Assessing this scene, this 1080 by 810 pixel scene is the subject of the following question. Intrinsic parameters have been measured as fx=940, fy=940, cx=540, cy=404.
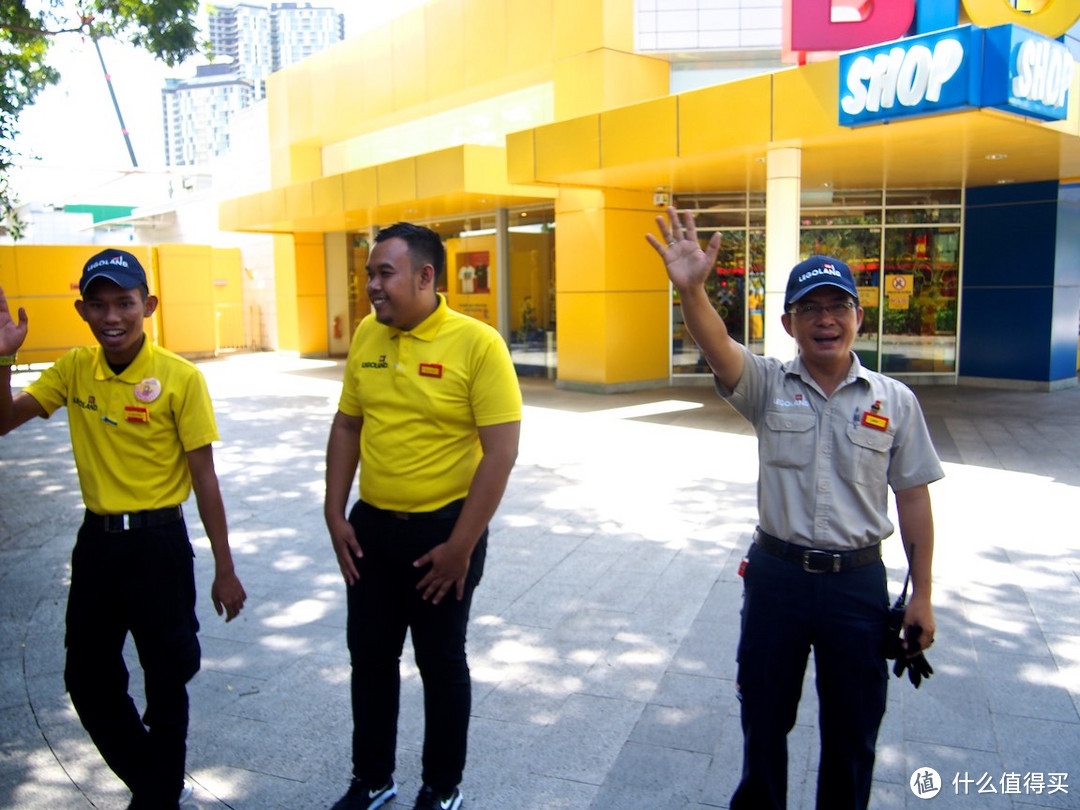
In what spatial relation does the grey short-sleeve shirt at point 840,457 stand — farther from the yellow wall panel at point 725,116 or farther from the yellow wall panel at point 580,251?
the yellow wall panel at point 580,251

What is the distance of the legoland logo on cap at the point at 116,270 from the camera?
A: 2846 millimetres

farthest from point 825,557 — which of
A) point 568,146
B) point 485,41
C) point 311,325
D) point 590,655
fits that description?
point 311,325

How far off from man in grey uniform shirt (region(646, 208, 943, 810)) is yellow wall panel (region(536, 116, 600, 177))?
9.00 m

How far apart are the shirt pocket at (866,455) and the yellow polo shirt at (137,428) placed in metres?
1.90

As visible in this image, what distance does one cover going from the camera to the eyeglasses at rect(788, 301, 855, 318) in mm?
2576

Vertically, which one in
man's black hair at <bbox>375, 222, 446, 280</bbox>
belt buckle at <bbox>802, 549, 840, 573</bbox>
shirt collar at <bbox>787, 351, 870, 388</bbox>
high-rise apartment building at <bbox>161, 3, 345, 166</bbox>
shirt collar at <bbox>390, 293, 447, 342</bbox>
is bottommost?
belt buckle at <bbox>802, 549, 840, 573</bbox>

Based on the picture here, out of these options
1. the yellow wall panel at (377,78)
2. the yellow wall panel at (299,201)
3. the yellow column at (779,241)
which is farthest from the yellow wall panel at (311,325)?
the yellow column at (779,241)

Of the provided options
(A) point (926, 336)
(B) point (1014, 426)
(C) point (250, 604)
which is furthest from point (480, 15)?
(C) point (250, 604)

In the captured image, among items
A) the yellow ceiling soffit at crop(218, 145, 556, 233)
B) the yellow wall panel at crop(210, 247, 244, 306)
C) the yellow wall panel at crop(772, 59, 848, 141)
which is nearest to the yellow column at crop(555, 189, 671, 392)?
the yellow ceiling soffit at crop(218, 145, 556, 233)

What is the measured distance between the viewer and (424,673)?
2.94 meters

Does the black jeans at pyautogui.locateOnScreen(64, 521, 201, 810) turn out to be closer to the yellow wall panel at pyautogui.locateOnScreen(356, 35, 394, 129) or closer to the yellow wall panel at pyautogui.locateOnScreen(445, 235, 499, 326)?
the yellow wall panel at pyautogui.locateOnScreen(445, 235, 499, 326)

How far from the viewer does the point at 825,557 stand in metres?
2.53

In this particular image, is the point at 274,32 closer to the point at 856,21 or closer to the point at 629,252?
the point at 629,252

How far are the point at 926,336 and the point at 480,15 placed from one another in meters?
8.65
